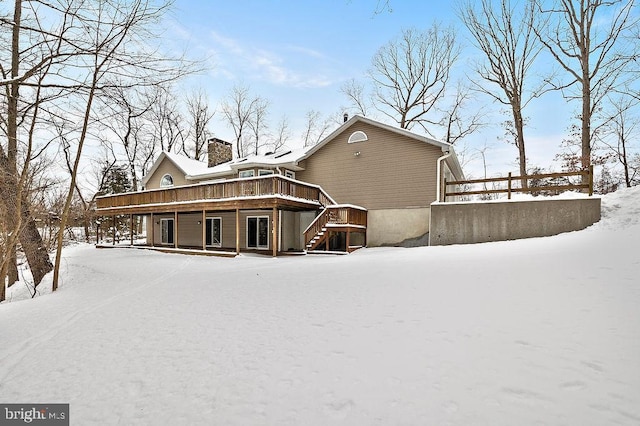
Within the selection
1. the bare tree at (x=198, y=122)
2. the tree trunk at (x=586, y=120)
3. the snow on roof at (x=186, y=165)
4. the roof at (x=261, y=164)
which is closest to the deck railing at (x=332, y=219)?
the roof at (x=261, y=164)

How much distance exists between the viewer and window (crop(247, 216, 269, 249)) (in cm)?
1617

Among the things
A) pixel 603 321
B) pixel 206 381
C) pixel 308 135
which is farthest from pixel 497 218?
pixel 308 135

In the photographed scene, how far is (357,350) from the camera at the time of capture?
132 inches

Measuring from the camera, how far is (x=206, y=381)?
9.72 feet

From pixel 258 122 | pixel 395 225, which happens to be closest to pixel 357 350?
pixel 395 225

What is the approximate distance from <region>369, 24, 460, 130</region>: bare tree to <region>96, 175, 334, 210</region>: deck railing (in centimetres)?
1447

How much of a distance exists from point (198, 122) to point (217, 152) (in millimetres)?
11822


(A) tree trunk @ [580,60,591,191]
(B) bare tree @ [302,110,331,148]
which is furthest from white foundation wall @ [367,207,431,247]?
(B) bare tree @ [302,110,331,148]

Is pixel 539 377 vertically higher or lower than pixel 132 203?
lower

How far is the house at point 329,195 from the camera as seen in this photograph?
12742 mm

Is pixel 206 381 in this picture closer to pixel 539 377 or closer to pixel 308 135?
pixel 539 377

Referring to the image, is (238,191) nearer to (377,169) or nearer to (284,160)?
(284,160)

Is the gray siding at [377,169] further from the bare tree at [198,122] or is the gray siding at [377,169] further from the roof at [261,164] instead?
the bare tree at [198,122]

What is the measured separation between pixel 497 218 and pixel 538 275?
20.1 ft
